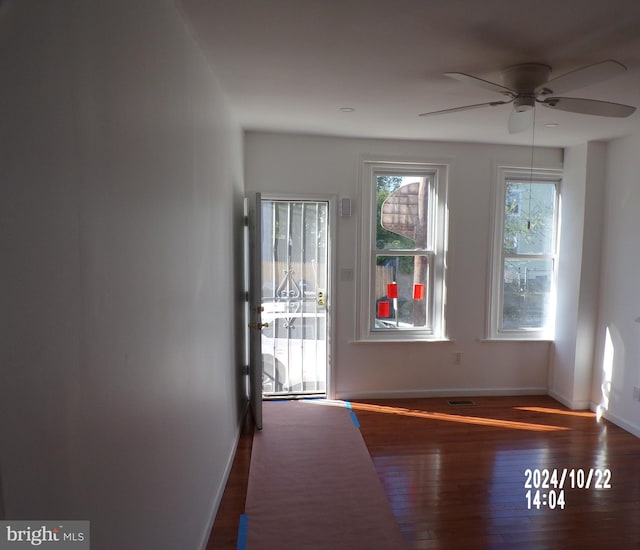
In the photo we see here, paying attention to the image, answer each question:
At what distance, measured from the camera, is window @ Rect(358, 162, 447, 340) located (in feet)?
13.1

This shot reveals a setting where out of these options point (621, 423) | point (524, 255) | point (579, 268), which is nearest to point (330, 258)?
point (524, 255)

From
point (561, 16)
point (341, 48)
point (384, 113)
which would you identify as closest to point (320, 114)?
point (384, 113)

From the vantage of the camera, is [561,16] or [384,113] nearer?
[561,16]

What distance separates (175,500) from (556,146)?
14.0 ft

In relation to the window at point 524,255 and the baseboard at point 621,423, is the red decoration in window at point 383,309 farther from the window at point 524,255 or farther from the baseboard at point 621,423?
the baseboard at point 621,423

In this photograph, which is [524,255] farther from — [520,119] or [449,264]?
[520,119]

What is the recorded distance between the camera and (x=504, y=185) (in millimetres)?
4066

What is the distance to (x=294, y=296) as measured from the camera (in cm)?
405

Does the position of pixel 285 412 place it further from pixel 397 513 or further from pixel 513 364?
pixel 513 364

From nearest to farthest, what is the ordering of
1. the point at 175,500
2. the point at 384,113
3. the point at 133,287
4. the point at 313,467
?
the point at 133,287 → the point at 175,500 → the point at 313,467 → the point at 384,113

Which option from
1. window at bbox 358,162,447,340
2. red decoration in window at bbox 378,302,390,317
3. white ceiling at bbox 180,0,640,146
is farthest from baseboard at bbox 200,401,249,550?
white ceiling at bbox 180,0,640,146

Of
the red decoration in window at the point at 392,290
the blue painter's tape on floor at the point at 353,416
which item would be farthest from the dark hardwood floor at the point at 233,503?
the red decoration in window at the point at 392,290

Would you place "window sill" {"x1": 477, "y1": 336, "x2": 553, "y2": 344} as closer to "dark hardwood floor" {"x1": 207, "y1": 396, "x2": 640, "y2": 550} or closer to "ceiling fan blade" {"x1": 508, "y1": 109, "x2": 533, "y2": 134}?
"dark hardwood floor" {"x1": 207, "y1": 396, "x2": 640, "y2": 550}

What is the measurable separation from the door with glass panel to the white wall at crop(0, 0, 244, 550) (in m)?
1.93
